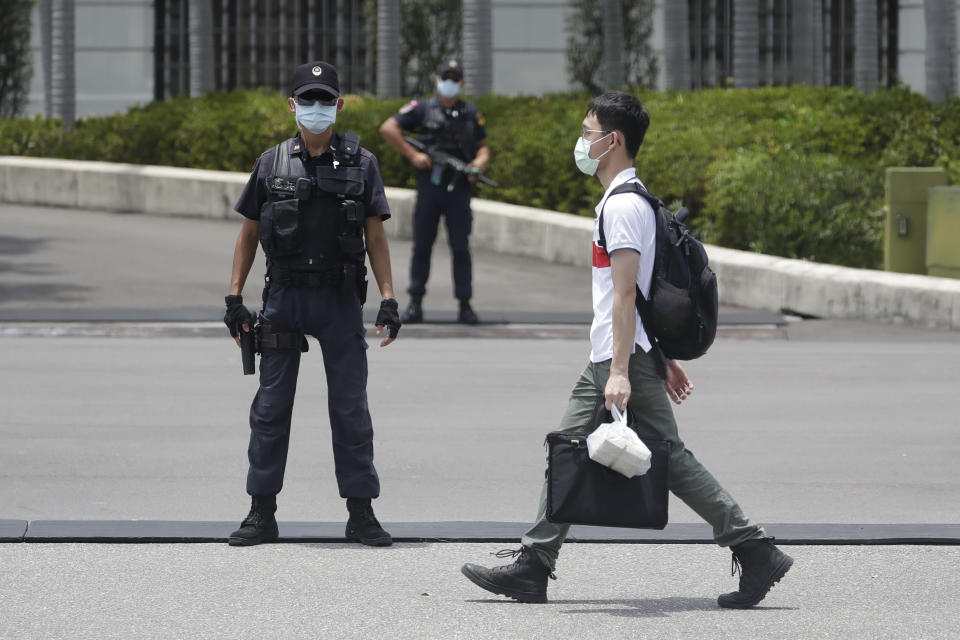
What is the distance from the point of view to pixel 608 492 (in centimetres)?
564

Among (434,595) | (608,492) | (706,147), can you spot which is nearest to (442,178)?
(706,147)

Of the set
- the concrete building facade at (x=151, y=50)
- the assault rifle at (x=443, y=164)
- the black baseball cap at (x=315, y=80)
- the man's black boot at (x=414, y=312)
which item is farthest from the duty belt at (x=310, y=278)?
the concrete building facade at (x=151, y=50)

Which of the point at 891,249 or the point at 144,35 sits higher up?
the point at 144,35

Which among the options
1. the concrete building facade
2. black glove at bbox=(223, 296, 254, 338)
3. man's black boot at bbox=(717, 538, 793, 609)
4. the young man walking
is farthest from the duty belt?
the concrete building facade

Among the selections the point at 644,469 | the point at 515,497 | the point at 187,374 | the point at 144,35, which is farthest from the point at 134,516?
the point at 144,35

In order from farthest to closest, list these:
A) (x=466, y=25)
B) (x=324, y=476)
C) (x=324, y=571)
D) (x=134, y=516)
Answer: (x=466, y=25), (x=324, y=476), (x=134, y=516), (x=324, y=571)

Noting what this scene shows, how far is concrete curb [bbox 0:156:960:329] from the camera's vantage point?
13.9m

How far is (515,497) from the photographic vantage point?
7.77m

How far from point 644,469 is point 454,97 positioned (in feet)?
27.0

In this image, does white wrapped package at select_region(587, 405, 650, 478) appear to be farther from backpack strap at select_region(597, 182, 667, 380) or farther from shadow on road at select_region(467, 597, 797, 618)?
shadow on road at select_region(467, 597, 797, 618)

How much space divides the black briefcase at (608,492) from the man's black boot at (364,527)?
133 centimetres

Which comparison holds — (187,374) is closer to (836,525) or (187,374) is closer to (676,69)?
(836,525)

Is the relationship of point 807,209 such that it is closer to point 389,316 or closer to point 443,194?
point 443,194

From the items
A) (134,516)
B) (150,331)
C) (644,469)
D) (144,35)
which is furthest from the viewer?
(144,35)
